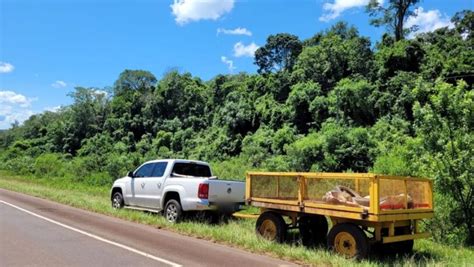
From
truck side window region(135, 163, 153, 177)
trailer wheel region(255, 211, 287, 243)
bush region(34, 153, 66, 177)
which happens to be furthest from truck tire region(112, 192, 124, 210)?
bush region(34, 153, 66, 177)

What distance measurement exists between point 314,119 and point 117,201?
31415 millimetres

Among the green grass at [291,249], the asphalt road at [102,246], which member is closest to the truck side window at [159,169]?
the green grass at [291,249]

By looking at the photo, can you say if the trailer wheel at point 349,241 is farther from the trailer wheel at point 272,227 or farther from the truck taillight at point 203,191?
the truck taillight at point 203,191

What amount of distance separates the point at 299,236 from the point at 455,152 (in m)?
5.03

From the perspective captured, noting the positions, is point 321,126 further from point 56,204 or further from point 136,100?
point 136,100

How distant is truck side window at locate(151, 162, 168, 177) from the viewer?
13984mm

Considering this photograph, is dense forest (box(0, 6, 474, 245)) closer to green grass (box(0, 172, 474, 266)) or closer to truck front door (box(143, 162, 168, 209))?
green grass (box(0, 172, 474, 266))

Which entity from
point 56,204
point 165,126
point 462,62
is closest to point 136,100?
point 165,126

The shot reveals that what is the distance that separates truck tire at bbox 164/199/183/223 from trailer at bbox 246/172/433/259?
2.71m

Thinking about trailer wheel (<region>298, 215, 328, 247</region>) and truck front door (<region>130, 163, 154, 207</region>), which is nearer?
trailer wheel (<region>298, 215, 328, 247</region>)

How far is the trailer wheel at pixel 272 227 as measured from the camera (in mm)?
10164

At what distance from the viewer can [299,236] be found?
35.2 feet

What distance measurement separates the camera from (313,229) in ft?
34.3

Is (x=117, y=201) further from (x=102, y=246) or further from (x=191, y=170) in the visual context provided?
(x=102, y=246)
